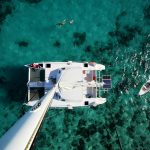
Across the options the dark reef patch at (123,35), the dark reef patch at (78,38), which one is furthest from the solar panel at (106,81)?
the dark reef patch at (78,38)

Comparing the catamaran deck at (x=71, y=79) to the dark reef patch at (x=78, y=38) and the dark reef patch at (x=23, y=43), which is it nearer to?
the dark reef patch at (x=78, y=38)

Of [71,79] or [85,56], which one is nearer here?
[71,79]

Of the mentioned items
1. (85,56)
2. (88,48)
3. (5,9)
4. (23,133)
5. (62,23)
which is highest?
(5,9)

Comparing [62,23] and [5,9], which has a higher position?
[5,9]

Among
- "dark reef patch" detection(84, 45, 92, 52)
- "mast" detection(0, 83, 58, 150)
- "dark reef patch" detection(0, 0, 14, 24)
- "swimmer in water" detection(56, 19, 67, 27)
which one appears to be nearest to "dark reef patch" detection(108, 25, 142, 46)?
"dark reef patch" detection(84, 45, 92, 52)

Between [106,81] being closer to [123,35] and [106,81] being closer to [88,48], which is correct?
[88,48]

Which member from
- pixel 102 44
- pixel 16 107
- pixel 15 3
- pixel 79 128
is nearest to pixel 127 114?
pixel 79 128

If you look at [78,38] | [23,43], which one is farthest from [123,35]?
[23,43]
